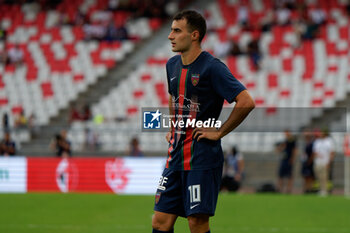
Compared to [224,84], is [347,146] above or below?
below

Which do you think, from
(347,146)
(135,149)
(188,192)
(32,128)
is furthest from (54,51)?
(188,192)

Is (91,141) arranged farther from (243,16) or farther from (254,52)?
(243,16)

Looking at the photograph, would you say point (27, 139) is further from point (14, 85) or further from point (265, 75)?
point (265, 75)

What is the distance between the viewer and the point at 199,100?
437 centimetres

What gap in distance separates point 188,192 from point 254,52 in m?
16.1

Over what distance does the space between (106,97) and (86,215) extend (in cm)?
1096

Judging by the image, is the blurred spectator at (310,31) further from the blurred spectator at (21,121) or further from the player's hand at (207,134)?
the player's hand at (207,134)

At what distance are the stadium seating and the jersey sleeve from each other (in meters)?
12.3

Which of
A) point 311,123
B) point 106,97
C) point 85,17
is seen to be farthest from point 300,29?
point 85,17

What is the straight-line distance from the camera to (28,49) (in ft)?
75.4

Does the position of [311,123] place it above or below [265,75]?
below

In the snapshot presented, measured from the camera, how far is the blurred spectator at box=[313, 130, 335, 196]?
14203 mm

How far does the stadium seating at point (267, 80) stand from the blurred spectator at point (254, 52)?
0.21m

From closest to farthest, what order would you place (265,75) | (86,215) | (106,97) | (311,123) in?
(86,215) → (311,123) → (265,75) → (106,97)
